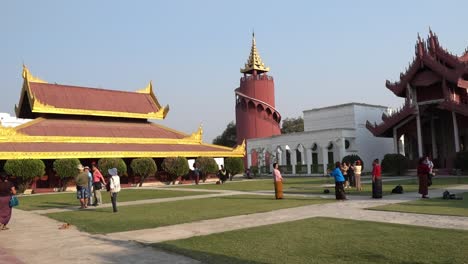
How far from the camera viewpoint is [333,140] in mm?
40000

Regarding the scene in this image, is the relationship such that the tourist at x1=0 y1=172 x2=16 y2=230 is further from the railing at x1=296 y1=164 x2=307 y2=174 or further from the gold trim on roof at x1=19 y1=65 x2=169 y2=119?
the railing at x1=296 y1=164 x2=307 y2=174

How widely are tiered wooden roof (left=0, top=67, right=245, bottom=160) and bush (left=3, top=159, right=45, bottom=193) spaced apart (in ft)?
2.27

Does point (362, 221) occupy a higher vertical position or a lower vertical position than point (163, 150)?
lower

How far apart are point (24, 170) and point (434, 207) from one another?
905 inches

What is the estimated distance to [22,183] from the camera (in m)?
27.2

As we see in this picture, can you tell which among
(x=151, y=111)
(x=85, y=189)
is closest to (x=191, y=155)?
(x=151, y=111)

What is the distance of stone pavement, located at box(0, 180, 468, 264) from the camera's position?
715 centimetres

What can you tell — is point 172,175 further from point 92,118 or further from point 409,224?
point 409,224

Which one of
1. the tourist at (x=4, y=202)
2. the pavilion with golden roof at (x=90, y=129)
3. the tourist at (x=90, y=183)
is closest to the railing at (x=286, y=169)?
the pavilion with golden roof at (x=90, y=129)

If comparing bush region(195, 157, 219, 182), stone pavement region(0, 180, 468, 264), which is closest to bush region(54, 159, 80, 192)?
bush region(195, 157, 219, 182)

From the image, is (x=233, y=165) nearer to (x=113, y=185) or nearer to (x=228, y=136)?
(x=113, y=185)

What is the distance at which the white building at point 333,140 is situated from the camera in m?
40.4

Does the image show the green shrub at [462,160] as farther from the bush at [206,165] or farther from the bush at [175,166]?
the bush at [175,166]

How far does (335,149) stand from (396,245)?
36330mm
